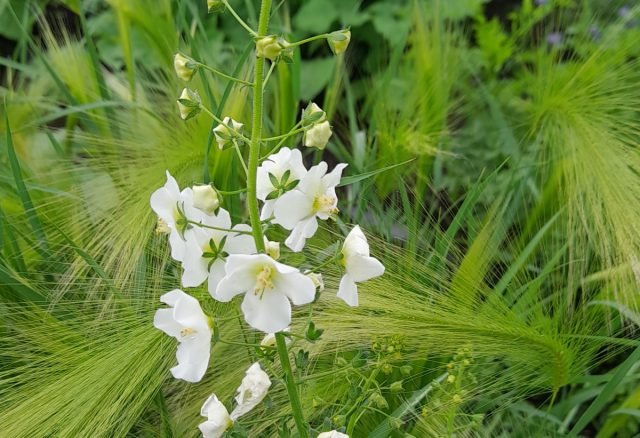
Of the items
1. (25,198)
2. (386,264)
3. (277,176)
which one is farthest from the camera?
(25,198)

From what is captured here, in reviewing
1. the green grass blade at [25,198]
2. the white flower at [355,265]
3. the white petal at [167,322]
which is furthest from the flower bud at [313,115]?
the green grass blade at [25,198]

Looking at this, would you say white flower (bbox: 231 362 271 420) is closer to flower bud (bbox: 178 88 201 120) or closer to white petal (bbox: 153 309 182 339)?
white petal (bbox: 153 309 182 339)

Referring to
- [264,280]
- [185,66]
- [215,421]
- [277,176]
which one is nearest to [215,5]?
[185,66]

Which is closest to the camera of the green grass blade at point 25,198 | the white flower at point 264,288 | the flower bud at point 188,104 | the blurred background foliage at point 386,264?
the white flower at point 264,288

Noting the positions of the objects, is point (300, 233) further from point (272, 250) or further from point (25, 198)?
point (25, 198)

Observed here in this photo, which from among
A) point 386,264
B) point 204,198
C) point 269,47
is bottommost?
point 386,264

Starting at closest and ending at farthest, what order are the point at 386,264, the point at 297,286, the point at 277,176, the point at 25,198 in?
the point at 297,286, the point at 277,176, the point at 386,264, the point at 25,198

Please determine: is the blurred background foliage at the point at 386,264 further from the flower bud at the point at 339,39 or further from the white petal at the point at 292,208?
the flower bud at the point at 339,39

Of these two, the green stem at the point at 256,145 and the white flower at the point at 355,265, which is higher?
the green stem at the point at 256,145
